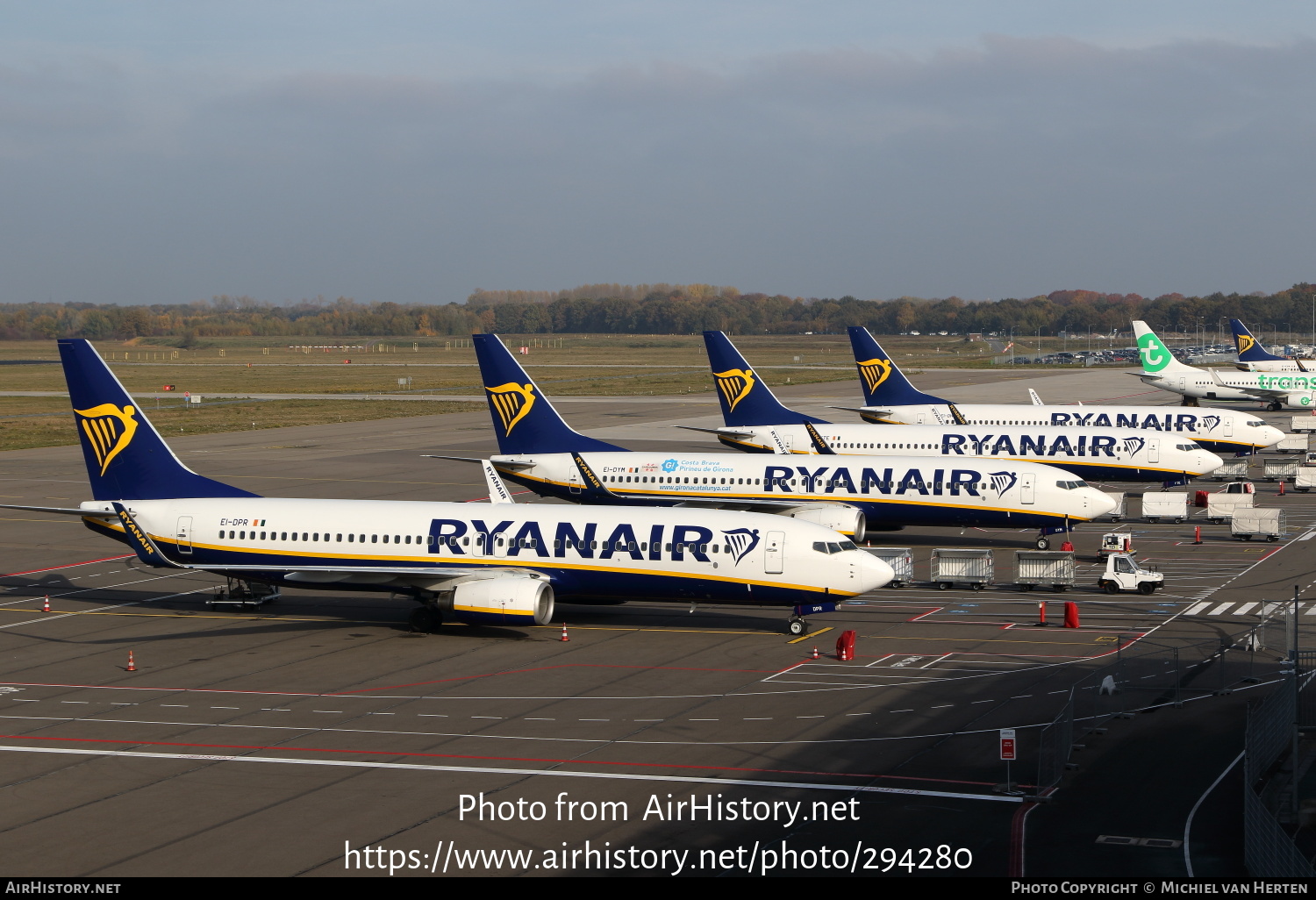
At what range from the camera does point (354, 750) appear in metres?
30.2

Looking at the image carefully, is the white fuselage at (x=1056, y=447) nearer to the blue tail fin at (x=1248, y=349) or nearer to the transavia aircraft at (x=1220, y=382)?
the transavia aircraft at (x=1220, y=382)

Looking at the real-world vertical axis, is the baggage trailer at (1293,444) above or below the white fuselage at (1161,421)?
below

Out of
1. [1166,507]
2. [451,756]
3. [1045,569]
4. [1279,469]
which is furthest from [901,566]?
[1279,469]

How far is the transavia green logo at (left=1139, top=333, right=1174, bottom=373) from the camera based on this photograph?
127625 mm

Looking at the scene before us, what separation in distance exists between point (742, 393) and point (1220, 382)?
70.1m

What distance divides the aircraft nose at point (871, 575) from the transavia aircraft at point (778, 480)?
1484cm

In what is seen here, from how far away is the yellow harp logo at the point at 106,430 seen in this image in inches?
1829

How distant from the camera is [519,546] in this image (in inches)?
1693

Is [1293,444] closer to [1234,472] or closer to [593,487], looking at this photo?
[1234,472]

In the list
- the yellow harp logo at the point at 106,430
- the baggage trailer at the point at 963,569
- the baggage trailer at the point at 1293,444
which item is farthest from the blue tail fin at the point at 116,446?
the baggage trailer at the point at 1293,444

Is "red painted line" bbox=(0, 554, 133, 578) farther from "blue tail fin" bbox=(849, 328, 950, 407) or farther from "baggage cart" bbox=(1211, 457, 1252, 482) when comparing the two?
"baggage cart" bbox=(1211, 457, 1252, 482)

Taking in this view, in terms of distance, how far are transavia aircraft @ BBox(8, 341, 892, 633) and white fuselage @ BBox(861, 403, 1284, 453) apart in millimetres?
43961

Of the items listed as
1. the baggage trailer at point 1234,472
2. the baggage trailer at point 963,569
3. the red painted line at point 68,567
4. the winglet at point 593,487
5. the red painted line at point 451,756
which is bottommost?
the red painted line at point 451,756

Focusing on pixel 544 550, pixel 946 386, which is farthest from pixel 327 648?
pixel 946 386
